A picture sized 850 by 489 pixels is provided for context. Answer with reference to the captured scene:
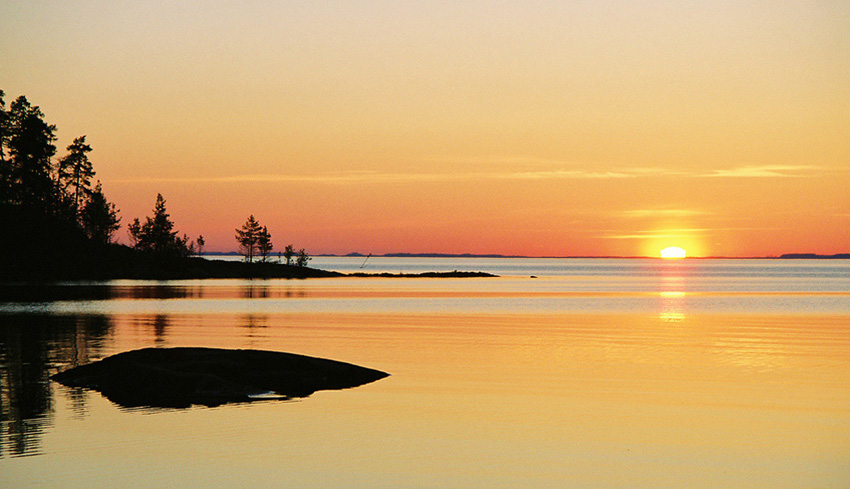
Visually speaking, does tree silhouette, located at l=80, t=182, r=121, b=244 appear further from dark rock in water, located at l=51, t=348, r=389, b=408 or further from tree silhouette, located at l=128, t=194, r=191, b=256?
dark rock in water, located at l=51, t=348, r=389, b=408

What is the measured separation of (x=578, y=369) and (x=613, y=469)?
15.6m

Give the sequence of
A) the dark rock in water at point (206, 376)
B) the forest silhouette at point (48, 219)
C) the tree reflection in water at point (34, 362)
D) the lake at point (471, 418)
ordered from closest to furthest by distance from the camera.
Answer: the lake at point (471, 418)
the tree reflection in water at point (34, 362)
the dark rock in water at point (206, 376)
the forest silhouette at point (48, 219)

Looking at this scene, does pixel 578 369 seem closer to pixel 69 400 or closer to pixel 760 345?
pixel 760 345

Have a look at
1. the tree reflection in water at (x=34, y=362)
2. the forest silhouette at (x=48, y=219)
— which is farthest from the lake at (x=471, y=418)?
the forest silhouette at (x=48, y=219)

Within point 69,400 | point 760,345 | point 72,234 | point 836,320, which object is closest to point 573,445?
point 69,400

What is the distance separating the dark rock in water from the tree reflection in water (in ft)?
4.17

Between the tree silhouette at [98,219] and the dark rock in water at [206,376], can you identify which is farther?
the tree silhouette at [98,219]

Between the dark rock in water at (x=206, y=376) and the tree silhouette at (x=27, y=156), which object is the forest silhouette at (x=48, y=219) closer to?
the tree silhouette at (x=27, y=156)

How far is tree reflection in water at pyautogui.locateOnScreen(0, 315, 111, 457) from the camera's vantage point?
20250 millimetres

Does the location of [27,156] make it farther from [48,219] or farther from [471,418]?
[471,418]

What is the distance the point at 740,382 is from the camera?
3002cm

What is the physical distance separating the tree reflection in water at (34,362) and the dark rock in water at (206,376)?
127 cm

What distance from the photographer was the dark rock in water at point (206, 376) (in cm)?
2556

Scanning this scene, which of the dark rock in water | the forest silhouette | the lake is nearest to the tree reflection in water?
the lake
